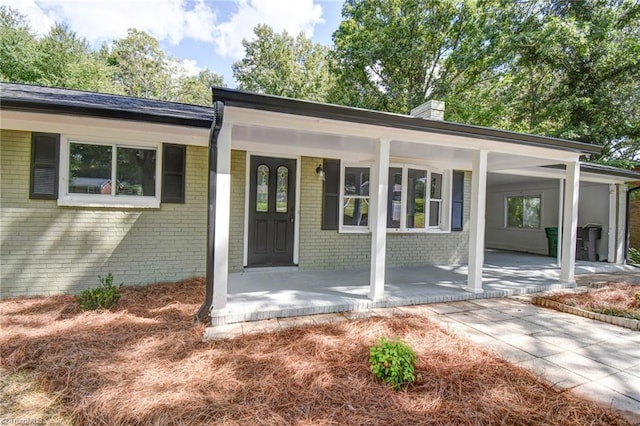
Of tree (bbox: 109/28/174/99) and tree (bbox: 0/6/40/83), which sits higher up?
tree (bbox: 109/28/174/99)

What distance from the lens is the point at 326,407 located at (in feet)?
7.04

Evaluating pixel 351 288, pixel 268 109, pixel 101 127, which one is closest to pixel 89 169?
pixel 101 127

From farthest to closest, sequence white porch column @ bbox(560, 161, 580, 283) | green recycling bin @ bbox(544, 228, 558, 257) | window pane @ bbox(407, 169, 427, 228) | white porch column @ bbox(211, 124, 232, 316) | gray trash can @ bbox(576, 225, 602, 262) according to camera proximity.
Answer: green recycling bin @ bbox(544, 228, 558, 257)
gray trash can @ bbox(576, 225, 602, 262)
window pane @ bbox(407, 169, 427, 228)
white porch column @ bbox(560, 161, 580, 283)
white porch column @ bbox(211, 124, 232, 316)

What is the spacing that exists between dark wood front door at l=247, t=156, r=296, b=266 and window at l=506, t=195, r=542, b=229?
9.02 metres

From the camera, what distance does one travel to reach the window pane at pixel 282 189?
19.7 ft

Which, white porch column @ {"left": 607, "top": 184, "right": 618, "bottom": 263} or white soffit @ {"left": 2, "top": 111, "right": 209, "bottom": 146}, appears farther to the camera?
white porch column @ {"left": 607, "top": 184, "right": 618, "bottom": 263}

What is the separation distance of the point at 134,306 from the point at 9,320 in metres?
1.28

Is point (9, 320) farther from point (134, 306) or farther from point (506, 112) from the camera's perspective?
point (506, 112)

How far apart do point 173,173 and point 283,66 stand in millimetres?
17836

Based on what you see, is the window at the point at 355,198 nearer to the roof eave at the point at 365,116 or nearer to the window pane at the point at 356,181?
the window pane at the point at 356,181

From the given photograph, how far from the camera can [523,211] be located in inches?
427

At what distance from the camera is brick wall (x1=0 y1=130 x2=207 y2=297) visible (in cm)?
440

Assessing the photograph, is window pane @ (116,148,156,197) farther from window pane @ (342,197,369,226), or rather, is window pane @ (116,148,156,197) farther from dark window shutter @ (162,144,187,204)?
window pane @ (342,197,369,226)

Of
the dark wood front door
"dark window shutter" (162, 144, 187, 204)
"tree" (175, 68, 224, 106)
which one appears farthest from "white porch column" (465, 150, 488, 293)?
"tree" (175, 68, 224, 106)
